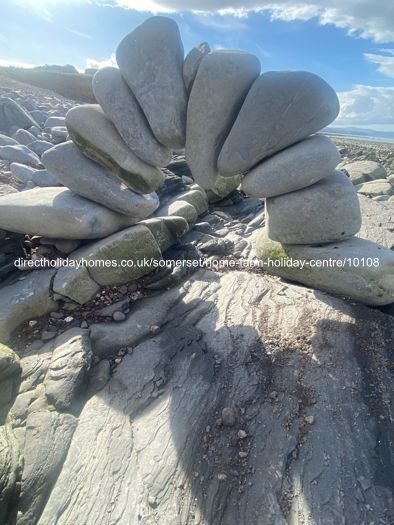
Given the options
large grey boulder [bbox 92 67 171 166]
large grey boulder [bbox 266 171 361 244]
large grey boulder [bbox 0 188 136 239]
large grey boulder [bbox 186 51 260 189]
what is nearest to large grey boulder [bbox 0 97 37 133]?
large grey boulder [bbox 0 188 136 239]

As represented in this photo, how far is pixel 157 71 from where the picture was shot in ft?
17.6

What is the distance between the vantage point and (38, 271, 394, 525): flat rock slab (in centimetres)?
314

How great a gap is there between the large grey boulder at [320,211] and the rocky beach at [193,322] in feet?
0.09

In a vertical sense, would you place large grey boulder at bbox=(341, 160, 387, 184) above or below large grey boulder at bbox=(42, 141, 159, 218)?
below

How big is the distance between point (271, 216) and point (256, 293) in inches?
54.5

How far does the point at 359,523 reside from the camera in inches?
118

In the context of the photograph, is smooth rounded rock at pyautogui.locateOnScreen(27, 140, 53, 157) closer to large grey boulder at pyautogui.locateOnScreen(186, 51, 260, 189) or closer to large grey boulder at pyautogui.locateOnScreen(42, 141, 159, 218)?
large grey boulder at pyautogui.locateOnScreen(42, 141, 159, 218)

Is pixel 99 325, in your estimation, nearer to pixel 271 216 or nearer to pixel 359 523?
pixel 271 216

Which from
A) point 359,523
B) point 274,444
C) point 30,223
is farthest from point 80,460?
point 30,223

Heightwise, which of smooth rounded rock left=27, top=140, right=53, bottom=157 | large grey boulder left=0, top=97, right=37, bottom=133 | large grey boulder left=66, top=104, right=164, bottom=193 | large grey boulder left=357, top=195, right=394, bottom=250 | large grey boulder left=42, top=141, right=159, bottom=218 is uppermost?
large grey boulder left=66, top=104, right=164, bottom=193

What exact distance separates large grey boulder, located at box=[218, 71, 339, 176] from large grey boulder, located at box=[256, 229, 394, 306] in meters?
1.92

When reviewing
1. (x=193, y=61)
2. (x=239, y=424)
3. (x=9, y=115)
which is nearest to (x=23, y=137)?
(x=9, y=115)

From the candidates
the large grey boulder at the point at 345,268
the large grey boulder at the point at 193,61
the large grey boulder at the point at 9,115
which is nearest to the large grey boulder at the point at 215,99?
the large grey boulder at the point at 193,61

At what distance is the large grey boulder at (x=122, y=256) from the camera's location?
595cm
